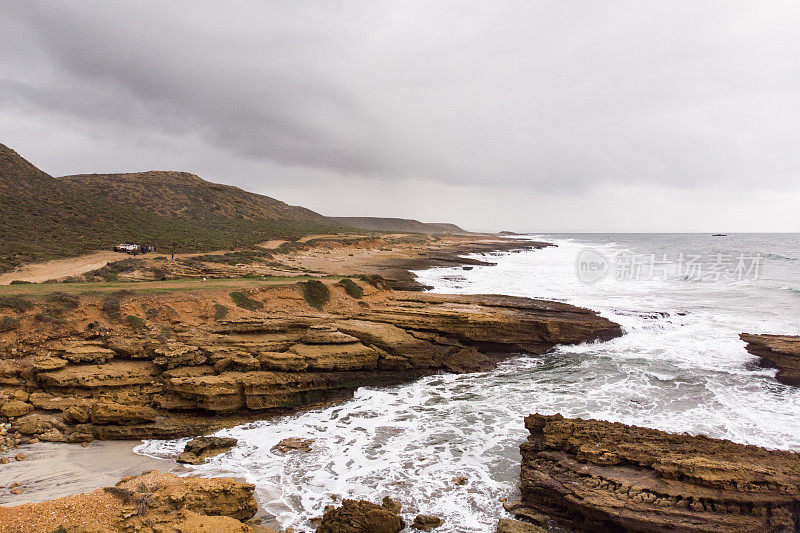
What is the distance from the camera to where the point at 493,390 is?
1310 cm

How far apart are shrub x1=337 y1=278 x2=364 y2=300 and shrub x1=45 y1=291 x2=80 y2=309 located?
11.1 m

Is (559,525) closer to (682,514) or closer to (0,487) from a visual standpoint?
(682,514)

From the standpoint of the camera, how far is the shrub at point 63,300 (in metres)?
12.7

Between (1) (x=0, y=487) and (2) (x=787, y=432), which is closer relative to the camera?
(1) (x=0, y=487)

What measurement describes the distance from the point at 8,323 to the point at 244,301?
7120mm

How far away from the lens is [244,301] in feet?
53.3

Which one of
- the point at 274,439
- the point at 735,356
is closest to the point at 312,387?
the point at 274,439

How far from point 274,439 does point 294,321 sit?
16.1 feet

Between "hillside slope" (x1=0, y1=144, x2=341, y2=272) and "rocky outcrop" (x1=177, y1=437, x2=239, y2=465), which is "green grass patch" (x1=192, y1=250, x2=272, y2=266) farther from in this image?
"rocky outcrop" (x1=177, y1=437, x2=239, y2=465)

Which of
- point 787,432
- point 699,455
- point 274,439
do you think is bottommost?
point 274,439

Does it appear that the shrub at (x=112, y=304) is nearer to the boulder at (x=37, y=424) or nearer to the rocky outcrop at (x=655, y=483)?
the boulder at (x=37, y=424)

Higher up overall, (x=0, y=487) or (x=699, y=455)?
(x=699, y=455)

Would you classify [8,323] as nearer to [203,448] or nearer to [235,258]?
[203,448]

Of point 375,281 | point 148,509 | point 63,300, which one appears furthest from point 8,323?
point 375,281
